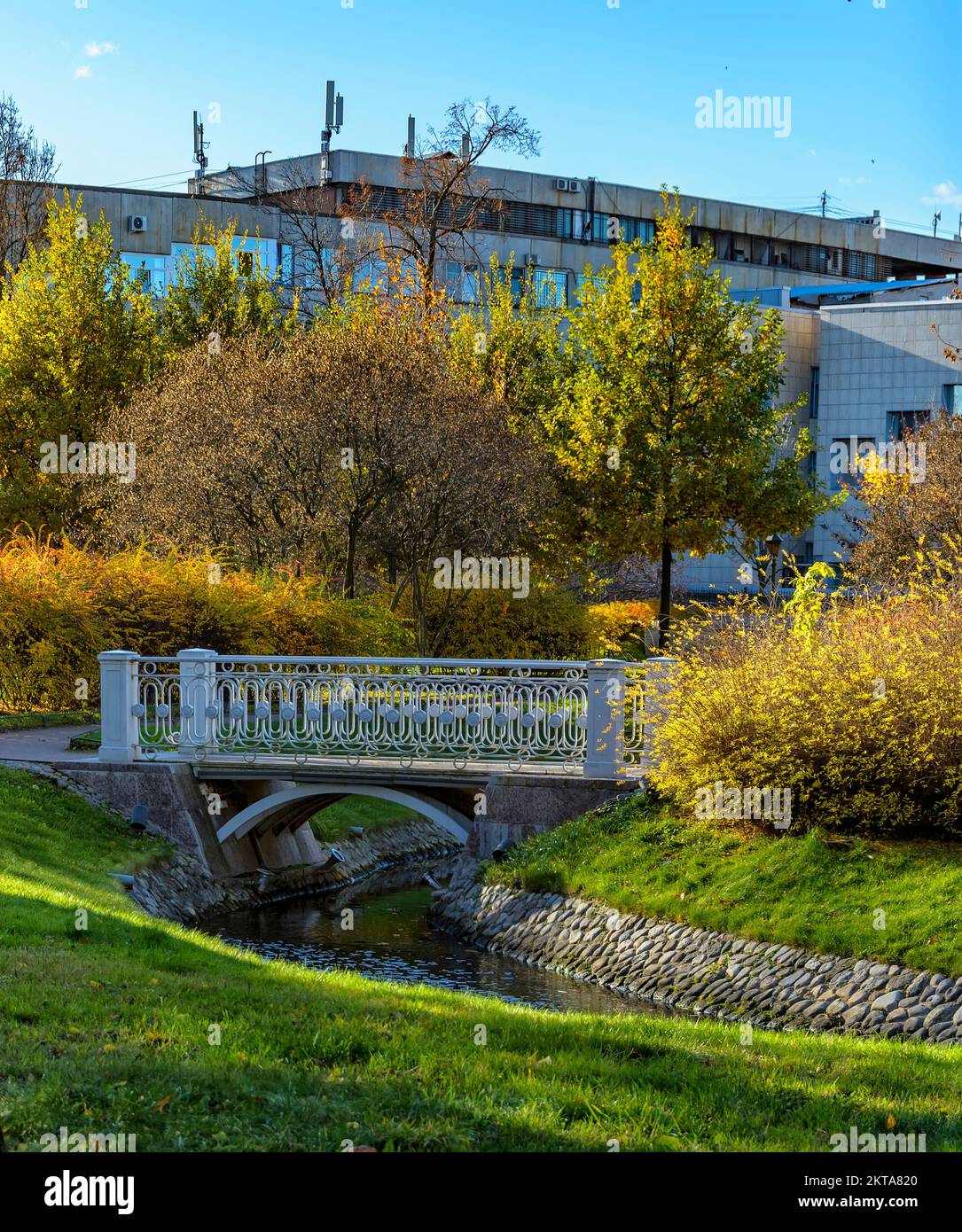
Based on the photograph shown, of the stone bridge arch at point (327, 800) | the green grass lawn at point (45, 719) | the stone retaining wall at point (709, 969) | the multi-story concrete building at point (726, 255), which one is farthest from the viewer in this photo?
the multi-story concrete building at point (726, 255)

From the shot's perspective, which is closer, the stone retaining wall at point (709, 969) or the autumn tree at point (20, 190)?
the stone retaining wall at point (709, 969)

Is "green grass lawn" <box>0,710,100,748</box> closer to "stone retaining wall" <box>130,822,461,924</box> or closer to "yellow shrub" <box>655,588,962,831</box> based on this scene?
"stone retaining wall" <box>130,822,461,924</box>

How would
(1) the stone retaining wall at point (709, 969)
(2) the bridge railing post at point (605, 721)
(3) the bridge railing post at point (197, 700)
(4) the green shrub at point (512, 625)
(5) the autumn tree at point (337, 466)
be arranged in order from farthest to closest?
(4) the green shrub at point (512, 625)
(5) the autumn tree at point (337, 466)
(3) the bridge railing post at point (197, 700)
(2) the bridge railing post at point (605, 721)
(1) the stone retaining wall at point (709, 969)

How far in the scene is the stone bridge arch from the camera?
17.5m

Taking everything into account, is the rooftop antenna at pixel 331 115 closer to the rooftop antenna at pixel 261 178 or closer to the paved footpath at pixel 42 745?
the rooftop antenna at pixel 261 178

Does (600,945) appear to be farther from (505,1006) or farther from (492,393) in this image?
(492,393)

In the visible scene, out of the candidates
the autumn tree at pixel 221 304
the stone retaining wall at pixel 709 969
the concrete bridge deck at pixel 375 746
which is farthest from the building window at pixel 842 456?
the stone retaining wall at pixel 709 969

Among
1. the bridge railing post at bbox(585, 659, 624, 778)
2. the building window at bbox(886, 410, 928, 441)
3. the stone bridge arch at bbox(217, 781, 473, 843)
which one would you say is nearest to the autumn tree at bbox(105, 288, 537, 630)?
the stone bridge arch at bbox(217, 781, 473, 843)

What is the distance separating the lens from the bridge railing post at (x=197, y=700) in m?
18.0

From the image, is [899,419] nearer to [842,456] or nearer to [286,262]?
[842,456]

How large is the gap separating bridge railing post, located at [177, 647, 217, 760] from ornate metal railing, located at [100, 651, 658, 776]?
1cm

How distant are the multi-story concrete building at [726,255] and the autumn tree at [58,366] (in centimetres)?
489
